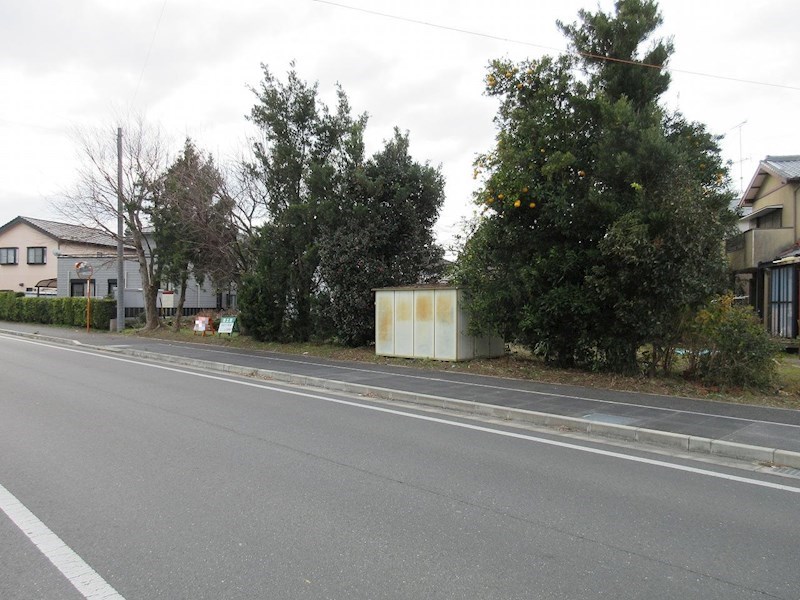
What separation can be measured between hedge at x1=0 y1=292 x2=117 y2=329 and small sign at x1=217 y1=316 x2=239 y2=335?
30.8 ft

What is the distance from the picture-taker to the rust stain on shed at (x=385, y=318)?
661 inches

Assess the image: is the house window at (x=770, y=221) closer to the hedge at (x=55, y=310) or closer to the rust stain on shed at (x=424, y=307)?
the rust stain on shed at (x=424, y=307)

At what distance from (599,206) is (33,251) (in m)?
49.3

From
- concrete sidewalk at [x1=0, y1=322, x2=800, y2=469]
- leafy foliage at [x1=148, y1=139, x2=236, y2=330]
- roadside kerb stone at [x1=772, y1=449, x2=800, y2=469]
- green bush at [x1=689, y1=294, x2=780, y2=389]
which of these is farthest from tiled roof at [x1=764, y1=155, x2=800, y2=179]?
leafy foliage at [x1=148, y1=139, x2=236, y2=330]

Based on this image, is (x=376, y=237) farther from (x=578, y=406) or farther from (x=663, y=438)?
(x=663, y=438)

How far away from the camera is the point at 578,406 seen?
9273mm

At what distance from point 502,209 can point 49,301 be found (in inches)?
1156

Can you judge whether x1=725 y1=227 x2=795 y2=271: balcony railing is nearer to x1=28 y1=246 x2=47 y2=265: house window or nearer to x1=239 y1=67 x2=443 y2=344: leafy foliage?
x1=239 y1=67 x2=443 y2=344: leafy foliage

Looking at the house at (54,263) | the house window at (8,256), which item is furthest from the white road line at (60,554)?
the house window at (8,256)

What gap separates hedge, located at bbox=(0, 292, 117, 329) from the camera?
96.1 ft

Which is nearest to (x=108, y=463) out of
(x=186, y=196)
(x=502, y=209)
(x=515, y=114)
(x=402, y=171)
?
Result: (x=502, y=209)

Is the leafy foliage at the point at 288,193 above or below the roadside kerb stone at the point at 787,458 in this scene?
above

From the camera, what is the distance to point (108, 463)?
6.01m

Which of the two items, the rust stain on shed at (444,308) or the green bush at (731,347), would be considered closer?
the green bush at (731,347)
